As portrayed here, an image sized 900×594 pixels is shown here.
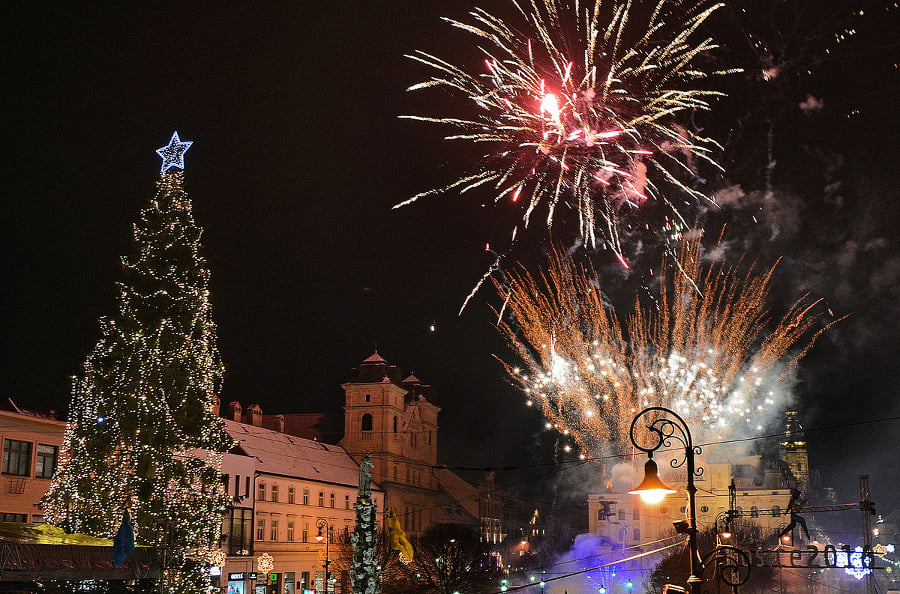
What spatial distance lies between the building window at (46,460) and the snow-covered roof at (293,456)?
19.4m

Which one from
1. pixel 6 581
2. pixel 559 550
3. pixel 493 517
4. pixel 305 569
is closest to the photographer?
pixel 6 581

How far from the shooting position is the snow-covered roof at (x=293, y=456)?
60.9 m

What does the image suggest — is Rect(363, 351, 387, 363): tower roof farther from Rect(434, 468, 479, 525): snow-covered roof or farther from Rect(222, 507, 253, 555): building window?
Rect(222, 507, 253, 555): building window

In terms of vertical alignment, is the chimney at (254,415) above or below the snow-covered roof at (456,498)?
above

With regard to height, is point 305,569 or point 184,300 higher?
point 184,300

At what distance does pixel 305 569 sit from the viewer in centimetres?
6238

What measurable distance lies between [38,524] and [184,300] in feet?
26.4

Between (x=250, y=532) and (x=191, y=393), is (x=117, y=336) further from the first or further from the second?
(x=250, y=532)

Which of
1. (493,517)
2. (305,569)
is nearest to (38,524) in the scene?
(305,569)

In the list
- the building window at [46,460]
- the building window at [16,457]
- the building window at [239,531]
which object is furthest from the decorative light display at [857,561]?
the building window at [239,531]

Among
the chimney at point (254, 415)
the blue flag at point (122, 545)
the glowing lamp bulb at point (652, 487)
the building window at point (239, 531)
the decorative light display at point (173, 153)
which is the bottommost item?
the building window at point (239, 531)

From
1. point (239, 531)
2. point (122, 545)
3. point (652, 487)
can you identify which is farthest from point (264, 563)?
point (652, 487)

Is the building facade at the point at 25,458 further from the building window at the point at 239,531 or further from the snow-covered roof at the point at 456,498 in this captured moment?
the snow-covered roof at the point at 456,498

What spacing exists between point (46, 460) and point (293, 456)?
3166 cm
